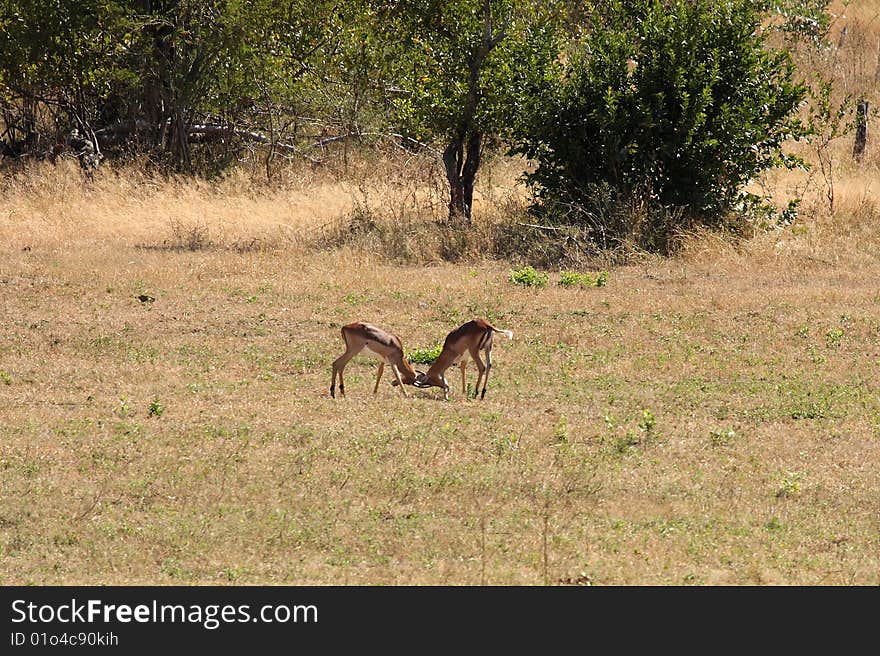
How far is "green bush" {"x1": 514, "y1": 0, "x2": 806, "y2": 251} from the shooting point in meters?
15.6

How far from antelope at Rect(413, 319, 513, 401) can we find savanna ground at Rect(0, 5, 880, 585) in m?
0.19

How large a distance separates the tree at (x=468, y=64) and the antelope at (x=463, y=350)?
7.67 m

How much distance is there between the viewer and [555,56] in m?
16.7

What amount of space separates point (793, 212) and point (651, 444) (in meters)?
9.41

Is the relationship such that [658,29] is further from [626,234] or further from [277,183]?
[277,183]

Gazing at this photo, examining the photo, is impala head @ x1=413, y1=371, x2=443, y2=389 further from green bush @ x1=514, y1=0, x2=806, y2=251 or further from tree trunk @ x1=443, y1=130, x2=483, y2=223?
tree trunk @ x1=443, y1=130, x2=483, y2=223

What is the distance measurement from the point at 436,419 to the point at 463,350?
72 cm

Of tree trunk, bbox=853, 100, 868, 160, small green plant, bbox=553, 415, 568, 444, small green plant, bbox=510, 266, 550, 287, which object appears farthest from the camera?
tree trunk, bbox=853, 100, 868, 160

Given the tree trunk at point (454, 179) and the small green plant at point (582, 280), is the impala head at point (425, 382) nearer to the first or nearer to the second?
the small green plant at point (582, 280)

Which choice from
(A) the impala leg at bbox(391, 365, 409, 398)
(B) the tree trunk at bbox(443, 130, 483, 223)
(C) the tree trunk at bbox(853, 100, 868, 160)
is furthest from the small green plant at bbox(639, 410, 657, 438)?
(C) the tree trunk at bbox(853, 100, 868, 160)

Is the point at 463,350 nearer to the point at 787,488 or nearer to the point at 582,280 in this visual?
the point at 787,488

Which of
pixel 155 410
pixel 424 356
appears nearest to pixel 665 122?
pixel 424 356

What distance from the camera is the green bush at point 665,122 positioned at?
15.6 meters

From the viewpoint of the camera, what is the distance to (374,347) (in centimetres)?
909
